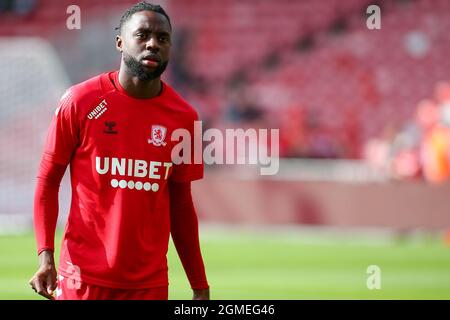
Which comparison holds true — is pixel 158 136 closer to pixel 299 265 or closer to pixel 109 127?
pixel 109 127

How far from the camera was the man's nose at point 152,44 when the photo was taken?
487 centimetres

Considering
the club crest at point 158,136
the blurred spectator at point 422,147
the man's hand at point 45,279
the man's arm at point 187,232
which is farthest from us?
the blurred spectator at point 422,147

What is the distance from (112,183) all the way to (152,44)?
648 millimetres

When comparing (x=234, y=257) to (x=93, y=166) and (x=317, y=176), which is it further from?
(x=93, y=166)

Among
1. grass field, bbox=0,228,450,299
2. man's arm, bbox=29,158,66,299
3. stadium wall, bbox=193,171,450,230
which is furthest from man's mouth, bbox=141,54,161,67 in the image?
stadium wall, bbox=193,171,450,230

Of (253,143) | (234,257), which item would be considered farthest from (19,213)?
(234,257)

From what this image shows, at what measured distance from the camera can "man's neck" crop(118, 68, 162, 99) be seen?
5.00m

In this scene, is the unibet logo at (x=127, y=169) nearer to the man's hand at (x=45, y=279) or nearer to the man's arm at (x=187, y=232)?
the man's arm at (x=187, y=232)

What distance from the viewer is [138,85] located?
5.01 meters

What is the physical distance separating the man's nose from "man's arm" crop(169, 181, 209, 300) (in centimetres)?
71

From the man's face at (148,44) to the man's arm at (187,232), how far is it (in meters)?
0.61

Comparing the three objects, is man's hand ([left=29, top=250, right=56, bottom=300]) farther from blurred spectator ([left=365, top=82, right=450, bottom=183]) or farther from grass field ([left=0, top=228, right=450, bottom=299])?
blurred spectator ([left=365, top=82, right=450, bottom=183])

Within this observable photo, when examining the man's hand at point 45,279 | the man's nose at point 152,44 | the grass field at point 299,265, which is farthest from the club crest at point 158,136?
the grass field at point 299,265

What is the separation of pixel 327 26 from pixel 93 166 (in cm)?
1953
